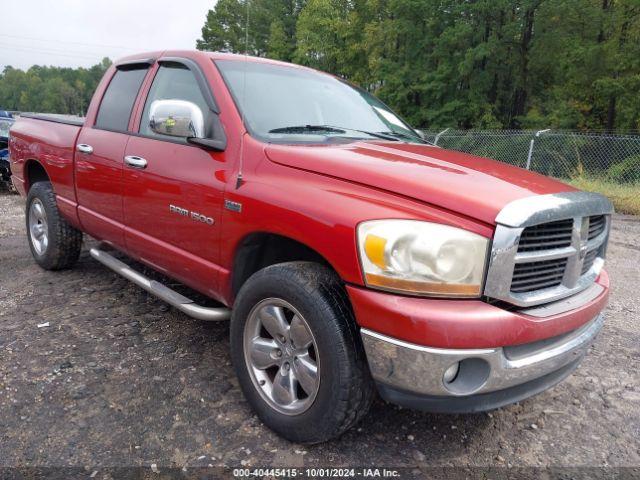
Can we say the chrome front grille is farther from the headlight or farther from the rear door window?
the rear door window

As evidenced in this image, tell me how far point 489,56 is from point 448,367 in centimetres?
3104

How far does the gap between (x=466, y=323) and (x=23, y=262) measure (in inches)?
180

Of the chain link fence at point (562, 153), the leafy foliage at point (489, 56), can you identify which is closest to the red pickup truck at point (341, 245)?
the chain link fence at point (562, 153)

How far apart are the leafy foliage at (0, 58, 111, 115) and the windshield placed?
268ft

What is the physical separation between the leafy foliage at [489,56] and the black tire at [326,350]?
21.6 meters

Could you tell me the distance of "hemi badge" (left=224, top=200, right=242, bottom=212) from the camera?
7.94 feet

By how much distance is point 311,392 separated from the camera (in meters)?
2.14

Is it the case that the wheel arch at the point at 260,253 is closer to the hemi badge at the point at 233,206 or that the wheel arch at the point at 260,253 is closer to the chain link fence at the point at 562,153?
the hemi badge at the point at 233,206

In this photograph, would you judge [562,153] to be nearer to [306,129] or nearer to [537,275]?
[306,129]

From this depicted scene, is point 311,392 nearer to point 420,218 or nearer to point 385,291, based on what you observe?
point 385,291

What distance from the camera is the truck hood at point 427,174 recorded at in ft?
6.31

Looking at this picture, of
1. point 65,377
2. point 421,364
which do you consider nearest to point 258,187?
point 421,364

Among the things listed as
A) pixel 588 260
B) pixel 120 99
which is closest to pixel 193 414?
pixel 588 260

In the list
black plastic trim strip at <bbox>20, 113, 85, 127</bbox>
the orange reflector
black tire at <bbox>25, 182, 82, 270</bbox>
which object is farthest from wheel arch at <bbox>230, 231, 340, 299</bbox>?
Result: black tire at <bbox>25, 182, 82, 270</bbox>
